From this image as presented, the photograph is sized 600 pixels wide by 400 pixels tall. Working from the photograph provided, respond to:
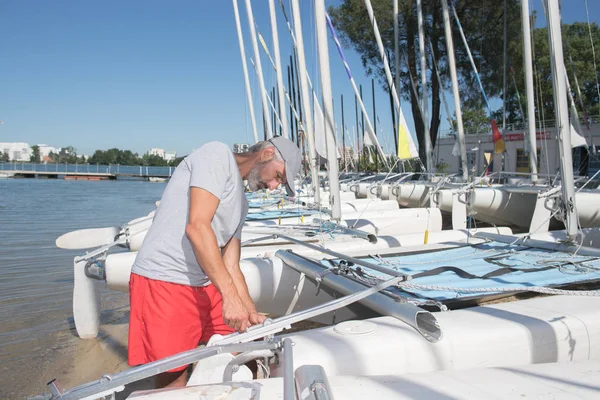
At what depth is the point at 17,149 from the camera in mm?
146625

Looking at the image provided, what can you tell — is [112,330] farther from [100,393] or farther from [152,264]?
[100,393]

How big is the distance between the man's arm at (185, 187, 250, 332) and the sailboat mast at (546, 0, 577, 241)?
350cm

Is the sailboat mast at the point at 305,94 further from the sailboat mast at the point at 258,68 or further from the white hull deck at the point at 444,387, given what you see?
the white hull deck at the point at 444,387

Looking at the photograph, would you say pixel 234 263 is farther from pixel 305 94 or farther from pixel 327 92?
pixel 305 94

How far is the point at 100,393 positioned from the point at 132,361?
0.65 m

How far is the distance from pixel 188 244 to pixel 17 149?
563 ft

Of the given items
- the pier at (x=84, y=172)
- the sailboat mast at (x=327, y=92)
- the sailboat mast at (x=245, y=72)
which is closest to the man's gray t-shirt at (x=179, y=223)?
the sailboat mast at (x=327, y=92)

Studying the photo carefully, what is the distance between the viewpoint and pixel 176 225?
6.32 ft

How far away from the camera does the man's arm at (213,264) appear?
5.58 ft

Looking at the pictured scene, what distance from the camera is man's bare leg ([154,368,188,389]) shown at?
6.46ft

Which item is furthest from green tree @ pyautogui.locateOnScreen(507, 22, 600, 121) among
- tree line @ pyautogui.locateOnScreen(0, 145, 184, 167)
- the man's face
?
tree line @ pyautogui.locateOnScreen(0, 145, 184, 167)

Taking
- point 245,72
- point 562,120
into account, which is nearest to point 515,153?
point 245,72

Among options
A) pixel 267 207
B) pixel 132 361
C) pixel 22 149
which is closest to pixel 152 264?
pixel 132 361

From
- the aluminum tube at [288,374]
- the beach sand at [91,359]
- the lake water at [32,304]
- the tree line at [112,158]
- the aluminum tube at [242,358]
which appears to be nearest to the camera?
the aluminum tube at [288,374]
